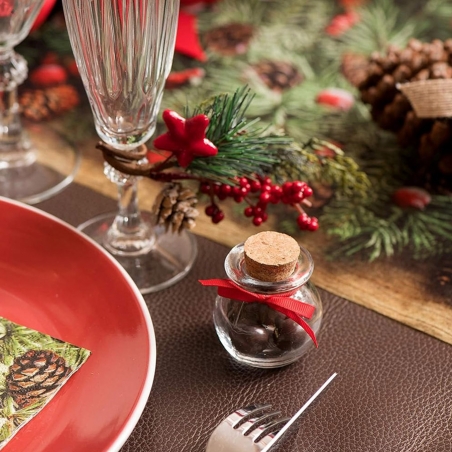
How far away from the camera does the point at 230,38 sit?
103cm

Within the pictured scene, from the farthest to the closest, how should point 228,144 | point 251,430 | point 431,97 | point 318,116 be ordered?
point 318,116 → point 431,97 → point 228,144 → point 251,430

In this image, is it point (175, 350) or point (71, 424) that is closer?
point (71, 424)

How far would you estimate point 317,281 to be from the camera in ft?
2.13

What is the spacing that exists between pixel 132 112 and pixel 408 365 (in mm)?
297

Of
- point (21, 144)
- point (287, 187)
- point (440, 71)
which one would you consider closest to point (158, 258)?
point (287, 187)

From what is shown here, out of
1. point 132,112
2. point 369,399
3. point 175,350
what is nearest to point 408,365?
point 369,399

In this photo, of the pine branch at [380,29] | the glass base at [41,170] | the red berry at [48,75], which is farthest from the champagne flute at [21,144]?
the pine branch at [380,29]

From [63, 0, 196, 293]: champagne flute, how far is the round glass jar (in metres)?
0.11

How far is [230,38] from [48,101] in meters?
0.28

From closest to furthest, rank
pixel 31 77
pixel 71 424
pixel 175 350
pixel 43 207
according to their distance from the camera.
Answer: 1. pixel 71 424
2. pixel 175 350
3. pixel 43 207
4. pixel 31 77

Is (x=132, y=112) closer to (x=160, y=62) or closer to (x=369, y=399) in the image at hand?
(x=160, y=62)

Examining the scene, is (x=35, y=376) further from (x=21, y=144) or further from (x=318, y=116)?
(x=318, y=116)

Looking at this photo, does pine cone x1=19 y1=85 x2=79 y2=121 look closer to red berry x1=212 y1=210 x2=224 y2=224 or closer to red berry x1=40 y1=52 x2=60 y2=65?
red berry x1=40 y1=52 x2=60 y2=65

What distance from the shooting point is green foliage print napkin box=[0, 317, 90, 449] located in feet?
1.57
